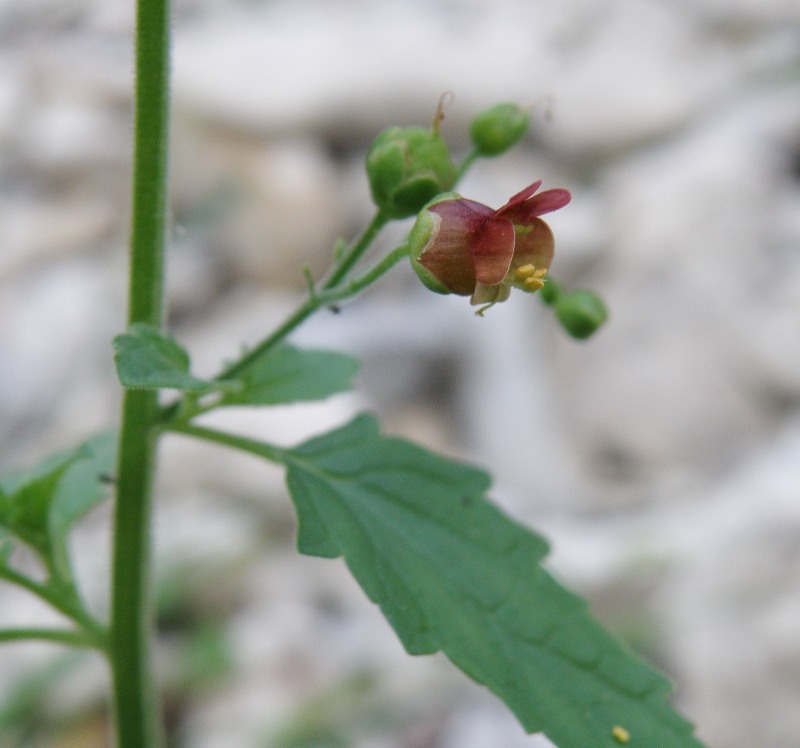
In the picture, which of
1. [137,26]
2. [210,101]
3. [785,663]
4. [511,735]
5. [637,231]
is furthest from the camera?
[210,101]

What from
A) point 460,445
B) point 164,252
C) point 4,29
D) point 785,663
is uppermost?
point 4,29

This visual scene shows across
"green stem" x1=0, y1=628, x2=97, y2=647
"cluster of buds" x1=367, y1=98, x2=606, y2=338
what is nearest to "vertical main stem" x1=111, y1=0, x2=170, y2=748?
"green stem" x1=0, y1=628, x2=97, y2=647

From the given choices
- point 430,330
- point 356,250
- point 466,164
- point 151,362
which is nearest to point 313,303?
point 356,250

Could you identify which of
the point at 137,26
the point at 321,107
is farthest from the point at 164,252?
the point at 321,107

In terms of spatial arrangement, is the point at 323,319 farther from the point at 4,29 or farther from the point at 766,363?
the point at 4,29

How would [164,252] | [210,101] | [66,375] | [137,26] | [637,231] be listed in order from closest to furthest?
[137,26] < [164,252] < [66,375] < [637,231] < [210,101]

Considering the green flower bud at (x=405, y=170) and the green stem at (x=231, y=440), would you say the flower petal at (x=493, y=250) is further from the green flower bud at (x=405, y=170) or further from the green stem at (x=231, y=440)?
the green stem at (x=231, y=440)

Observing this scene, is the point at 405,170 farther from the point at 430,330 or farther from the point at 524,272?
the point at 430,330
